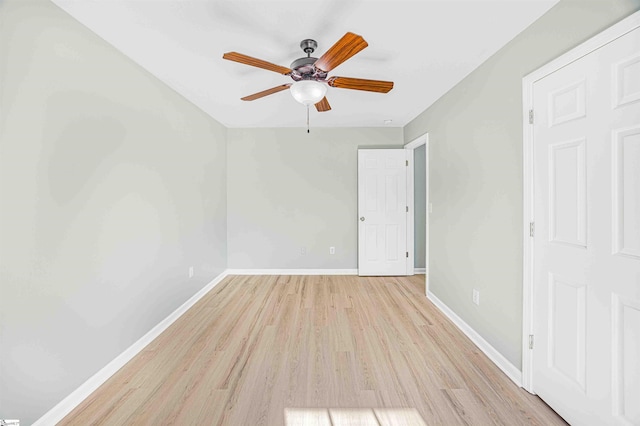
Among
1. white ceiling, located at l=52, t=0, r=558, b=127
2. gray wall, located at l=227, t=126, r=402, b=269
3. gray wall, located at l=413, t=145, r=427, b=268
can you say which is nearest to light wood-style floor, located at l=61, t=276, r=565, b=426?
gray wall, located at l=227, t=126, r=402, b=269

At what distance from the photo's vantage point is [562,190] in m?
1.56

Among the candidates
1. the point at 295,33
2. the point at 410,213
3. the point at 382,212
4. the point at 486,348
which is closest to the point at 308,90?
the point at 295,33

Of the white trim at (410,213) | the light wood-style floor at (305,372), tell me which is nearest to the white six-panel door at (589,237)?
the light wood-style floor at (305,372)

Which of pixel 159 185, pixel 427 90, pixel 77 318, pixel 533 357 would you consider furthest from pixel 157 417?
pixel 427 90

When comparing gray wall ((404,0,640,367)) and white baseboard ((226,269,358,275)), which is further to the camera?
white baseboard ((226,269,358,275))

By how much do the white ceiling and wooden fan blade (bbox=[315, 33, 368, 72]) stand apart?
0.28m

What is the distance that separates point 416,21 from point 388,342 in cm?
245

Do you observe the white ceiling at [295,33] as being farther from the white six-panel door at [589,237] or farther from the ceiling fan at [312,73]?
the white six-panel door at [589,237]

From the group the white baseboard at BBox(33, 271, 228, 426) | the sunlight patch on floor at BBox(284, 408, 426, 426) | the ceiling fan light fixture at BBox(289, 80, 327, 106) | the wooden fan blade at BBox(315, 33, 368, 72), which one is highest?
the wooden fan blade at BBox(315, 33, 368, 72)

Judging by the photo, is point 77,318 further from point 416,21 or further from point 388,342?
point 416,21

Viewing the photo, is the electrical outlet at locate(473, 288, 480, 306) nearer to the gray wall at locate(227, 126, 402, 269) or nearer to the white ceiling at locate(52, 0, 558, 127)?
the white ceiling at locate(52, 0, 558, 127)

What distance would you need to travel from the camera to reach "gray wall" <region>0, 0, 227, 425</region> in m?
1.38

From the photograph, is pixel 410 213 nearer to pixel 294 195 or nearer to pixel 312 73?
pixel 294 195

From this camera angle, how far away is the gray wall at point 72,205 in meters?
1.38
